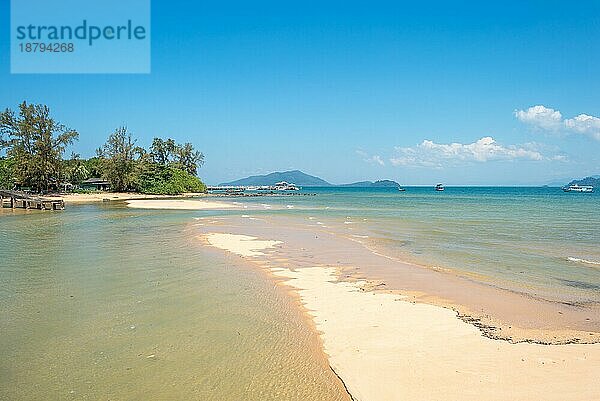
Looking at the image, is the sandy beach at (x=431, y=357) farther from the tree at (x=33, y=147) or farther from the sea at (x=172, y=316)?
the tree at (x=33, y=147)

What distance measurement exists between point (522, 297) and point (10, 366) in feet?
35.0

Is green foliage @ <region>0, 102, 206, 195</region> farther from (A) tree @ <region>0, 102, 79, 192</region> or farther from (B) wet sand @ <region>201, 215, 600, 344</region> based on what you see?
(B) wet sand @ <region>201, 215, 600, 344</region>

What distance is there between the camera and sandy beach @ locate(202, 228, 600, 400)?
561cm

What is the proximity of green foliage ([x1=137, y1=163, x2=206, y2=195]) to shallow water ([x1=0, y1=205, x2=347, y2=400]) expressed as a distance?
8548 cm

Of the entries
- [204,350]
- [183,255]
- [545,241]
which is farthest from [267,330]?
[545,241]

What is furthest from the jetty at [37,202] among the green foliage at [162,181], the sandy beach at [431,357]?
the sandy beach at [431,357]

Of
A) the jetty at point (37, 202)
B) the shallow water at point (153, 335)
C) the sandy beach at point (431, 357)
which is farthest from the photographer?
the jetty at point (37, 202)

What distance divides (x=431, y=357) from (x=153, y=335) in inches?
187

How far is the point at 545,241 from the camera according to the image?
74.4ft

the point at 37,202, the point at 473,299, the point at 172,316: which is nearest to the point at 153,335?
the point at 172,316

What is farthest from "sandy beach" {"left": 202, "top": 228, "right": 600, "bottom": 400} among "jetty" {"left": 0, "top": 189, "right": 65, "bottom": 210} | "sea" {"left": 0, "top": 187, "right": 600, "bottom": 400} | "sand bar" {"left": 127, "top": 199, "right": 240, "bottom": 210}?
"jetty" {"left": 0, "top": 189, "right": 65, "bottom": 210}

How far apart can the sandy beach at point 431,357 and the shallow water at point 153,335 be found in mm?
490

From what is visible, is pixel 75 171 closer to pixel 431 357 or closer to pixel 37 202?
pixel 37 202

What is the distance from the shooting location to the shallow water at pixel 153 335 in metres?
5.87
